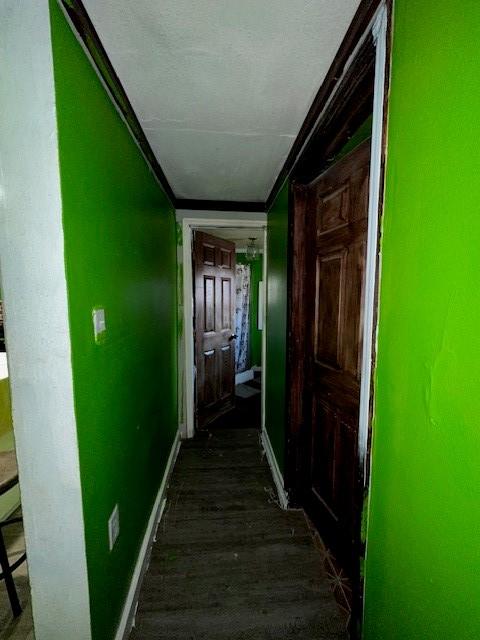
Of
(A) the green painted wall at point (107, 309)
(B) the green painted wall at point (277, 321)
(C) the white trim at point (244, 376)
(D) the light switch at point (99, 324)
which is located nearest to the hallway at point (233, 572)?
(A) the green painted wall at point (107, 309)

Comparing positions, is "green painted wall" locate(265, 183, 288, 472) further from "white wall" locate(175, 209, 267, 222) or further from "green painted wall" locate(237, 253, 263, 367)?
"green painted wall" locate(237, 253, 263, 367)

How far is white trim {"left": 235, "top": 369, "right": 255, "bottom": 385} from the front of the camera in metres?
4.90

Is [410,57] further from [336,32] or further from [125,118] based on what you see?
[125,118]

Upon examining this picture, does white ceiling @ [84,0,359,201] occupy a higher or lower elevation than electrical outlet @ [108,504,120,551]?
higher

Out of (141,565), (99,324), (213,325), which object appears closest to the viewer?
(99,324)

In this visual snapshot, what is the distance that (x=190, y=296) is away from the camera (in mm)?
2854

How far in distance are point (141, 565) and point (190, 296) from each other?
2.07 metres

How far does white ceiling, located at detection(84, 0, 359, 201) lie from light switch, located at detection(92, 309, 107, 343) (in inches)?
36.7

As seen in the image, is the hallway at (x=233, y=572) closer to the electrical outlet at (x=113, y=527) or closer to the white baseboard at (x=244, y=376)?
the electrical outlet at (x=113, y=527)

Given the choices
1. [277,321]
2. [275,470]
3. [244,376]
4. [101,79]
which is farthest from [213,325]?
[101,79]

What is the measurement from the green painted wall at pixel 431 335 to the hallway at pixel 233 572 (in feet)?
2.40

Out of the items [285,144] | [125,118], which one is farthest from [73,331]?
[285,144]

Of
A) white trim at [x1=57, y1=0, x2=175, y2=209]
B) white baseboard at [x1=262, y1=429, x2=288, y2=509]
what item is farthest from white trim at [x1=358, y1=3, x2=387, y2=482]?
white baseboard at [x1=262, y1=429, x2=288, y2=509]

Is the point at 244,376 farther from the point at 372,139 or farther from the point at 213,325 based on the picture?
the point at 372,139
